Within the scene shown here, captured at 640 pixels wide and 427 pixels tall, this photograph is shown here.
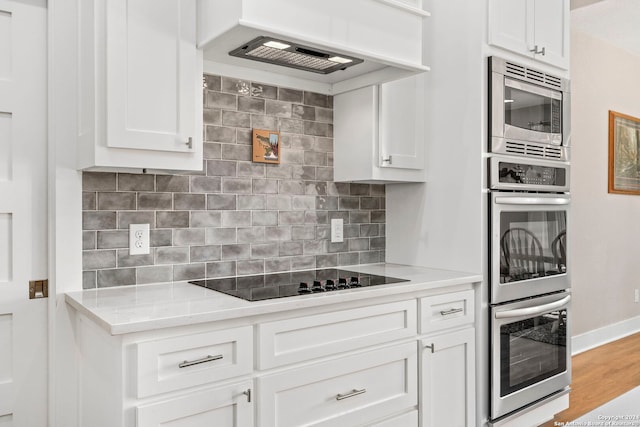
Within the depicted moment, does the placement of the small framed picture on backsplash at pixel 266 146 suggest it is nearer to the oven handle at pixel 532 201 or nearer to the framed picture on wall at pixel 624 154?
the oven handle at pixel 532 201

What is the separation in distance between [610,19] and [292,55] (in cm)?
311

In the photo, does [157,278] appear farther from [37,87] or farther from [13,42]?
[13,42]

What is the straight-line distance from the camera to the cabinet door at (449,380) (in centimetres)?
227

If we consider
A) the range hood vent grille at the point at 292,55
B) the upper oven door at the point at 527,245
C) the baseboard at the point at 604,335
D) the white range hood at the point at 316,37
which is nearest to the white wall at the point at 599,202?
the baseboard at the point at 604,335

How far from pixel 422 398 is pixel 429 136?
1349mm

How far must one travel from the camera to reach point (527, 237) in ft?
8.82

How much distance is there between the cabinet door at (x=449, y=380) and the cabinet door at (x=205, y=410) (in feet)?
2.99

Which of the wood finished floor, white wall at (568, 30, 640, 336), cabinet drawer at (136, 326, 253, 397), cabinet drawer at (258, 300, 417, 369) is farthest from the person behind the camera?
white wall at (568, 30, 640, 336)

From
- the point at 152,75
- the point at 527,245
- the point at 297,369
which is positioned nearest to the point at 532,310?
the point at 527,245

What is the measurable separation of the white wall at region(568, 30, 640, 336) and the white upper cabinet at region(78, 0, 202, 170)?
11.0 feet

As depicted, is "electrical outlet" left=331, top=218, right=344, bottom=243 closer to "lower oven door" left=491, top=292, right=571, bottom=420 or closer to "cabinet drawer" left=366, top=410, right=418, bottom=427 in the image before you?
"lower oven door" left=491, top=292, right=571, bottom=420

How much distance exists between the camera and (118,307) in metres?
1.68

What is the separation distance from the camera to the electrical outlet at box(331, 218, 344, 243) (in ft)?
9.09

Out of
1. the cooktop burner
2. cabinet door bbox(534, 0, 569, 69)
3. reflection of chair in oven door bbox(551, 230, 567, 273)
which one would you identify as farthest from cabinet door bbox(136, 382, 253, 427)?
cabinet door bbox(534, 0, 569, 69)
